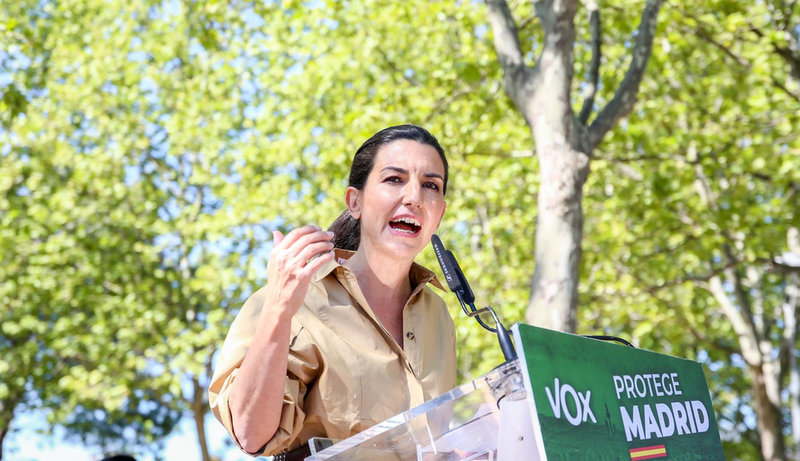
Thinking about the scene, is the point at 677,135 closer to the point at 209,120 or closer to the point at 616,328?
the point at 616,328

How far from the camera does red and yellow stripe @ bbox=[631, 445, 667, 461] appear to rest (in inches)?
62.2

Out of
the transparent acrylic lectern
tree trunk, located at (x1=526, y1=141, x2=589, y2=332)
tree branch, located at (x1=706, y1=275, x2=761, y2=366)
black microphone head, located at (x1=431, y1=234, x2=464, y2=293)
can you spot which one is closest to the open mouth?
black microphone head, located at (x1=431, y1=234, x2=464, y2=293)

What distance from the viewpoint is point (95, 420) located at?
71.4ft

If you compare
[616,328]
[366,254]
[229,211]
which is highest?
[229,211]

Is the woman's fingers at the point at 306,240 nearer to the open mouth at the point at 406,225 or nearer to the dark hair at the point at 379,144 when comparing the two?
the open mouth at the point at 406,225

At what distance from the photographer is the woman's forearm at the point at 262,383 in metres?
1.80

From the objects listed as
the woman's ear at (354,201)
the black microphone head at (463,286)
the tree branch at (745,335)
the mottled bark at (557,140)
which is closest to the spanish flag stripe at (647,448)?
the black microphone head at (463,286)

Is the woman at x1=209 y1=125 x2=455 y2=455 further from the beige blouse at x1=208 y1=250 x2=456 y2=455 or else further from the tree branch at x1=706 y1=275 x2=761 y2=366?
the tree branch at x1=706 y1=275 x2=761 y2=366

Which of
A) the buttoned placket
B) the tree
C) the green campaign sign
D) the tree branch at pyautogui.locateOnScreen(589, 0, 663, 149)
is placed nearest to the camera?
the green campaign sign

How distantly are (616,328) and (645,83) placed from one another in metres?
4.20


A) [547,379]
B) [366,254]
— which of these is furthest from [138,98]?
[547,379]

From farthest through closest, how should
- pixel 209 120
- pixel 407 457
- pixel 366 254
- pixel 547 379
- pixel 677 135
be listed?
pixel 209 120 → pixel 677 135 → pixel 366 254 → pixel 407 457 → pixel 547 379

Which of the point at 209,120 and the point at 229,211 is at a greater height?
the point at 209,120

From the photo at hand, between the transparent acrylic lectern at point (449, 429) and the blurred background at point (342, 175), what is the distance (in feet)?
22.5
